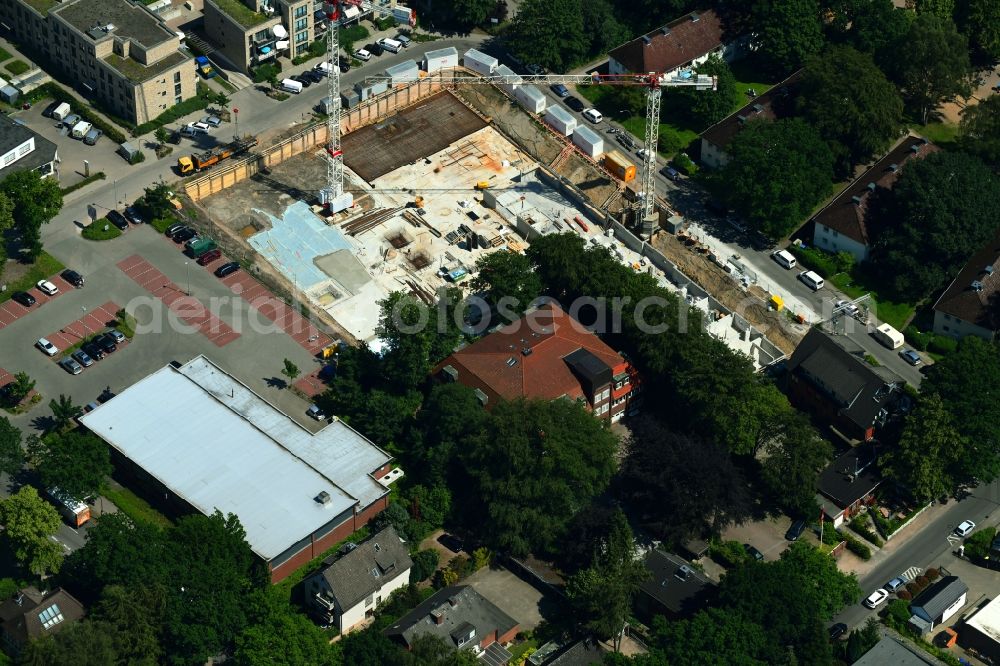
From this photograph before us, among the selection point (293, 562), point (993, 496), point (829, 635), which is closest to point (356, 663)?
point (293, 562)

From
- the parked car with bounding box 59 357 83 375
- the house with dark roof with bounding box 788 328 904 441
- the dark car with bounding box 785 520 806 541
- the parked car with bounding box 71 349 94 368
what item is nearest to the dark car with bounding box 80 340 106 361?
the parked car with bounding box 71 349 94 368

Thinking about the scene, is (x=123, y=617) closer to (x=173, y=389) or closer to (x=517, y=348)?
(x=173, y=389)

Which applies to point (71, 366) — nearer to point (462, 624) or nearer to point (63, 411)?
point (63, 411)

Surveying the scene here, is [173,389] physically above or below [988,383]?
below

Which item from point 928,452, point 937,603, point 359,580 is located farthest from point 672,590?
point 928,452

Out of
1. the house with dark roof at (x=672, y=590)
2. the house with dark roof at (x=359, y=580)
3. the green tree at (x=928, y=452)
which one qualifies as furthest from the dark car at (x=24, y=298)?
the green tree at (x=928, y=452)

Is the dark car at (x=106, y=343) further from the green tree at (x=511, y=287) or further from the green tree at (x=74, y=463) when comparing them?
the green tree at (x=511, y=287)
